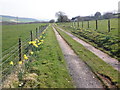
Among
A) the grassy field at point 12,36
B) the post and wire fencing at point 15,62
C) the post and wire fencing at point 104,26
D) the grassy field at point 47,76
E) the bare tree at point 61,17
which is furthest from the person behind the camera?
the bare tree at point 61,17

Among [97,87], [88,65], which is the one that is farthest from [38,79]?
[88,65]

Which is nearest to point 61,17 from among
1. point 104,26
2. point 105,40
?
point 104,26

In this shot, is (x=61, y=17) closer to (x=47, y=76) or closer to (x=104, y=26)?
(x=104, y=26)

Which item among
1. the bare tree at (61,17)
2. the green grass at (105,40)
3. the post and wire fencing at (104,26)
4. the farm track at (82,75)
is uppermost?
the bare tree at (61,17)

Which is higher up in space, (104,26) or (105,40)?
(104,26)

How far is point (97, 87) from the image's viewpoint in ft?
17.0

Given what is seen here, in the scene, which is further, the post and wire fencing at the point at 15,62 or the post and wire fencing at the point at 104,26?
the post and wire fencing at the point at 104,26

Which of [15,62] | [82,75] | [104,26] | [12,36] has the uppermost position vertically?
[104,26]

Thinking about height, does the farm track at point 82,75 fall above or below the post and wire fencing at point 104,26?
below

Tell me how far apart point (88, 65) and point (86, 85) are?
7.36ft

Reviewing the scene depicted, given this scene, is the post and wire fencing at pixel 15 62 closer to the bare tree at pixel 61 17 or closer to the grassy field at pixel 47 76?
the grassy field at pixel 47 76

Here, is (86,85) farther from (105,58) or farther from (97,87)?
(105,58)

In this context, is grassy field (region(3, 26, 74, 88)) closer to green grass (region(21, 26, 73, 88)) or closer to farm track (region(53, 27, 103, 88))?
green grass (region(21, 26, 73, 88))

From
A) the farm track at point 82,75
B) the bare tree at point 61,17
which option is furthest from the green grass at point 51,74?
the bare tree at point 61,17
